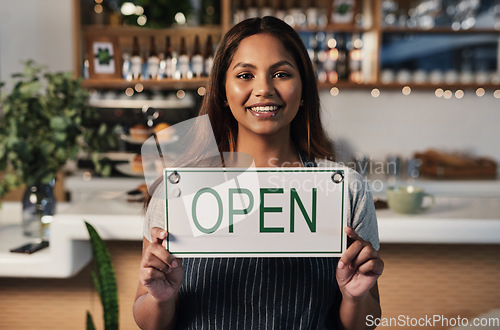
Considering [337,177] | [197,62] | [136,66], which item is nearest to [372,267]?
[337,177]

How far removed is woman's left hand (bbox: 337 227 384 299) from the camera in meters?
0.63

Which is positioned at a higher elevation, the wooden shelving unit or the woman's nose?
the wooden shelving unit

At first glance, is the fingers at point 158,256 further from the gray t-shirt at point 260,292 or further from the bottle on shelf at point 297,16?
the bottle on shelf at point 297,16

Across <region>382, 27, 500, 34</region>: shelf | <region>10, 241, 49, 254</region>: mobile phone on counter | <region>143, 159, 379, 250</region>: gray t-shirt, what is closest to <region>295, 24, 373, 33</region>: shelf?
<region>382, 27, 500, 34</region>: shelf

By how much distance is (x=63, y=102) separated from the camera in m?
1.53

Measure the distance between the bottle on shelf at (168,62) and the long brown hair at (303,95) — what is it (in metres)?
2.40

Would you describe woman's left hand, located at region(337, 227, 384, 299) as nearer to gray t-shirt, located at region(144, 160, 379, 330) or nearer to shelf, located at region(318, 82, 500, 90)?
gray t-shirt, located at region(144, 160, 379, 330)

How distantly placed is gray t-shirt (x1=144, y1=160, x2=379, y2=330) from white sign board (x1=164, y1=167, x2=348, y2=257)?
0.21m

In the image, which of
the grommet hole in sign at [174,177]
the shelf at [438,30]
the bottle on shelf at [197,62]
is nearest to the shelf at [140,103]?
the bottle on shelf at [197,62]

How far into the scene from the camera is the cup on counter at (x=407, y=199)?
1449 millimetres

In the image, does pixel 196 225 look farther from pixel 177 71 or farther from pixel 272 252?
pixel 177 71

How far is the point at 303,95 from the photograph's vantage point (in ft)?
2.72

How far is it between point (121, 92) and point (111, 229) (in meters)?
2.10

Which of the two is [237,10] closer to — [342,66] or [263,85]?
[342,66]
